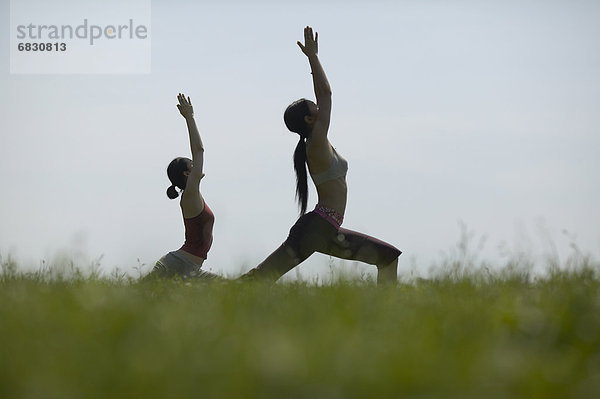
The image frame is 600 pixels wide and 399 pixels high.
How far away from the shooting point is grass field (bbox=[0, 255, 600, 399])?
6.13 ft

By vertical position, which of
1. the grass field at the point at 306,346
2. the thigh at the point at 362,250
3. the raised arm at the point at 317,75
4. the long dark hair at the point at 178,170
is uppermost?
the raised arm at the point at 317,75

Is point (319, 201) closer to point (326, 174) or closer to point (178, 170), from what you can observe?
point (326, 174)

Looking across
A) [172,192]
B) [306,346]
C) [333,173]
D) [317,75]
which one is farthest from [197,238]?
[306,346]

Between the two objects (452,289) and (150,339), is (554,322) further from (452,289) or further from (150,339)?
(150,339)

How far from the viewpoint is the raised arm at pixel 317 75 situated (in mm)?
6148

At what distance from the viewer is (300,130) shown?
656 cm

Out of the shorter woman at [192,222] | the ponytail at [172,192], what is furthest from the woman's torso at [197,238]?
the ponytail at [172,192]

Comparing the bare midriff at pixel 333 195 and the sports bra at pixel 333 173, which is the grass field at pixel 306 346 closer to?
the bare midriff at pixel 333 195

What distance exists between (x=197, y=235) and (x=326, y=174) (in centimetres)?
219

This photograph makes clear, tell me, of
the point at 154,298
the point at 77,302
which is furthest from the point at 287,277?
the point at 77,302

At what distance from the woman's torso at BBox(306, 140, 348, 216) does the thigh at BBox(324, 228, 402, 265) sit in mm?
280

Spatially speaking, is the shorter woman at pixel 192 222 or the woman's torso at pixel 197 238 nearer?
the shorter woman at pixel 192 222

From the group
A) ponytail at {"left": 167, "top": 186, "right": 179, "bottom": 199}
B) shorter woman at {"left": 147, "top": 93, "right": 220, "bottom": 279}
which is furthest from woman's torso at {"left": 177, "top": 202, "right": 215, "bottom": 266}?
ponytail at {"left": 167, "top": 186, "right": 179, "bottom": 199}

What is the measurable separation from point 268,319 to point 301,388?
113 centimetres
